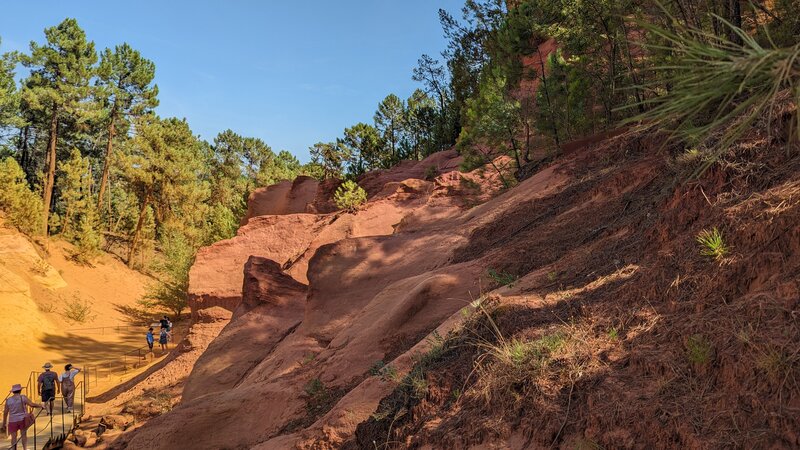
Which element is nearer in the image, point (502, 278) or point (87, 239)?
point (502, 278)

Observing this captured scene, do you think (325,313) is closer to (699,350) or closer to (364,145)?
(699,350)

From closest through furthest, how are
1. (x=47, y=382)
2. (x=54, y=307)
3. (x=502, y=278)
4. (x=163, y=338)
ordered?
(x=502, y=278), (x=47, y=382), (x=163, y=338), (x=54, y=307)

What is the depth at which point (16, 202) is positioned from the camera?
Result: 40344 millimetres

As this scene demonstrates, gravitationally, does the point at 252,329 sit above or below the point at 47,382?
below

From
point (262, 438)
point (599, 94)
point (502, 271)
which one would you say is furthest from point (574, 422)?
point (599, 94)

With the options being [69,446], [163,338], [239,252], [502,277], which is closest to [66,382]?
[69,446]

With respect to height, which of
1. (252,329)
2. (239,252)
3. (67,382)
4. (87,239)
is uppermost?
(87,239)

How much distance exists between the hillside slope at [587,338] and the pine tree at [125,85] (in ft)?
153

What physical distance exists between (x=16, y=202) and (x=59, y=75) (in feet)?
42.7

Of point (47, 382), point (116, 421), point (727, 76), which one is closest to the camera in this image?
point (727, 76)

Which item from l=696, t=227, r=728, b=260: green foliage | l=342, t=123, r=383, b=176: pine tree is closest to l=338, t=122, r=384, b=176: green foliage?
l=342, t=123, r=383, b=176: pine tree

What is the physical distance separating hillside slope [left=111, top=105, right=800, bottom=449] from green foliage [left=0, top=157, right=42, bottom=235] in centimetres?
3562

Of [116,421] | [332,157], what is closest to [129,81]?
[332,157]

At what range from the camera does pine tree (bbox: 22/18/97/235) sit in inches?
1843
